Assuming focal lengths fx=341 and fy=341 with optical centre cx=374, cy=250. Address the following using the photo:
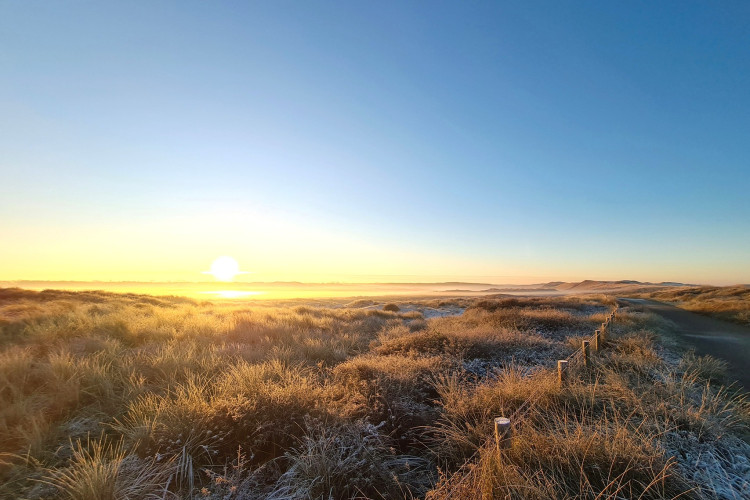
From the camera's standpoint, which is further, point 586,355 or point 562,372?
point 586,355

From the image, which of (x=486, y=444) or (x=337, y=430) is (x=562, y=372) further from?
(x=337, y=430)

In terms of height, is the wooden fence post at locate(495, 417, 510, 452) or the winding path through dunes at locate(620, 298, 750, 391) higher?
the wooden fence post at locate(495, 417, 510, 452)

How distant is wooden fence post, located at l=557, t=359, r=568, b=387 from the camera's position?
559 cm

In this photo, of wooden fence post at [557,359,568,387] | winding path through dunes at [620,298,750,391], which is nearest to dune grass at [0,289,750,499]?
wooden fence post at [557,359,568,387]

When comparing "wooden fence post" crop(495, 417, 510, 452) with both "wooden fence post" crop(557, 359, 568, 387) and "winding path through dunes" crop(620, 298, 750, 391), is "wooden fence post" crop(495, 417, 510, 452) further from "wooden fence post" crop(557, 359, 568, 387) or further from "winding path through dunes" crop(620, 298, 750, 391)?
"winding path through dunes" crop(620, 298, 750, 391)

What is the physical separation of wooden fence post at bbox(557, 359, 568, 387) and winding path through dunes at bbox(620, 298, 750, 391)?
16.1 ft

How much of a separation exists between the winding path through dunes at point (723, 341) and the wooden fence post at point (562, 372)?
193 inches

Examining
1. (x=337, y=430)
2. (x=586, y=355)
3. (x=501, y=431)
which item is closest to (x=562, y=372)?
(x=586, y=355)

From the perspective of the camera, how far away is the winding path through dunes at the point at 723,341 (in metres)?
9.02

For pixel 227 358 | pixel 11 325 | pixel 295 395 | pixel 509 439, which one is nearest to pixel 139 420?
pixel 295 395

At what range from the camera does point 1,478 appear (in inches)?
145

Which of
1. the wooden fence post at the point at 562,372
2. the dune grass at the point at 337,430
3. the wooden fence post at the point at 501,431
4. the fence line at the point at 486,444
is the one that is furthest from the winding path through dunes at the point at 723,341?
the wooden fence post at the point at 501,431

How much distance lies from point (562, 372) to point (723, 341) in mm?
13265

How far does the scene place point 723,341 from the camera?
1347 centimetres
